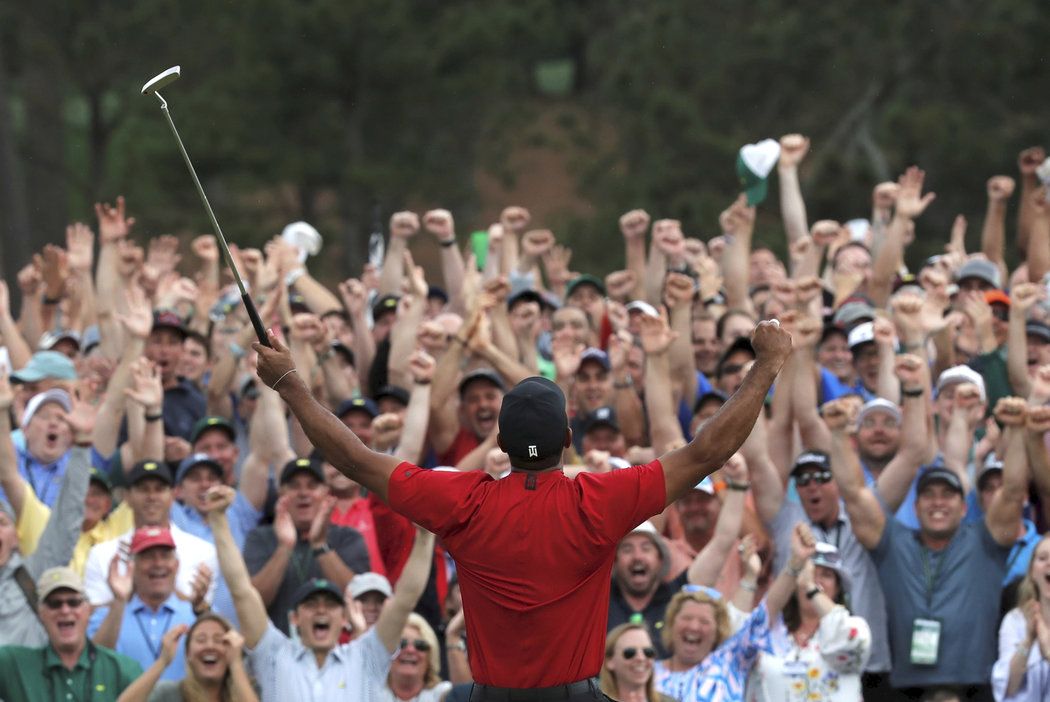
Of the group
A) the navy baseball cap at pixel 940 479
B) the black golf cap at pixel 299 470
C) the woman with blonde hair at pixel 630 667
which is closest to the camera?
the woman with blonde hair at pixel 630 667

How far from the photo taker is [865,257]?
550 inches

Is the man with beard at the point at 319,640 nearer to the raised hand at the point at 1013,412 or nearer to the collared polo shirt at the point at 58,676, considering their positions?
the collared polo shirt at the point at 58,676

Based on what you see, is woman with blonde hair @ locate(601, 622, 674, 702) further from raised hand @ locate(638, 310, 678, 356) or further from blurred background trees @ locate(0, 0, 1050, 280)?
blurred background trees @ locate(0, 0, 1050, 280)

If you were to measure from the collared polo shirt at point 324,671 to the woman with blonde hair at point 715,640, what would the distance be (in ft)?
4.22

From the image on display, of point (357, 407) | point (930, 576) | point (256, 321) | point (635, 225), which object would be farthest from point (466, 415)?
point (256, 321)

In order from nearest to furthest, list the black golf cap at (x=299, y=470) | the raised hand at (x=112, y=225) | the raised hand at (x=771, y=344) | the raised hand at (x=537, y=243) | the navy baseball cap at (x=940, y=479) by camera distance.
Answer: the raised hand at (x=771, y=344) < the navy baseball cap at (x=940, y=479) < the black golf cap at (x=299, y=470) < the raised hand at (x=112, y=225) < the raised hand at (x=537, y=243)

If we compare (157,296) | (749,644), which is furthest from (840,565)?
(157,296)

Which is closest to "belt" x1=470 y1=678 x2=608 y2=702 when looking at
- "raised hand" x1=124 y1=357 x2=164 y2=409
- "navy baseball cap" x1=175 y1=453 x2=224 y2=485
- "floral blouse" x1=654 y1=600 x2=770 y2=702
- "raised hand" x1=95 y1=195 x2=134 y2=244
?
"floral blouse" x1=654 y1=600 x2=770 y2=702

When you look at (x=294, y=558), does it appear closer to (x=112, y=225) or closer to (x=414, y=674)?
(x=414, y=674)

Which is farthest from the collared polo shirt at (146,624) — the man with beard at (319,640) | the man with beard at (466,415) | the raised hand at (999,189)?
the raised hand at (999,189)

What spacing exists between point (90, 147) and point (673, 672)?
71.8ft

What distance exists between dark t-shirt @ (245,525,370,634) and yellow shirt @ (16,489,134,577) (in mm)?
770

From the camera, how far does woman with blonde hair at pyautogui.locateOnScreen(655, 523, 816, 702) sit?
9562mm

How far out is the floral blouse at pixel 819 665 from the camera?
31.1ft
